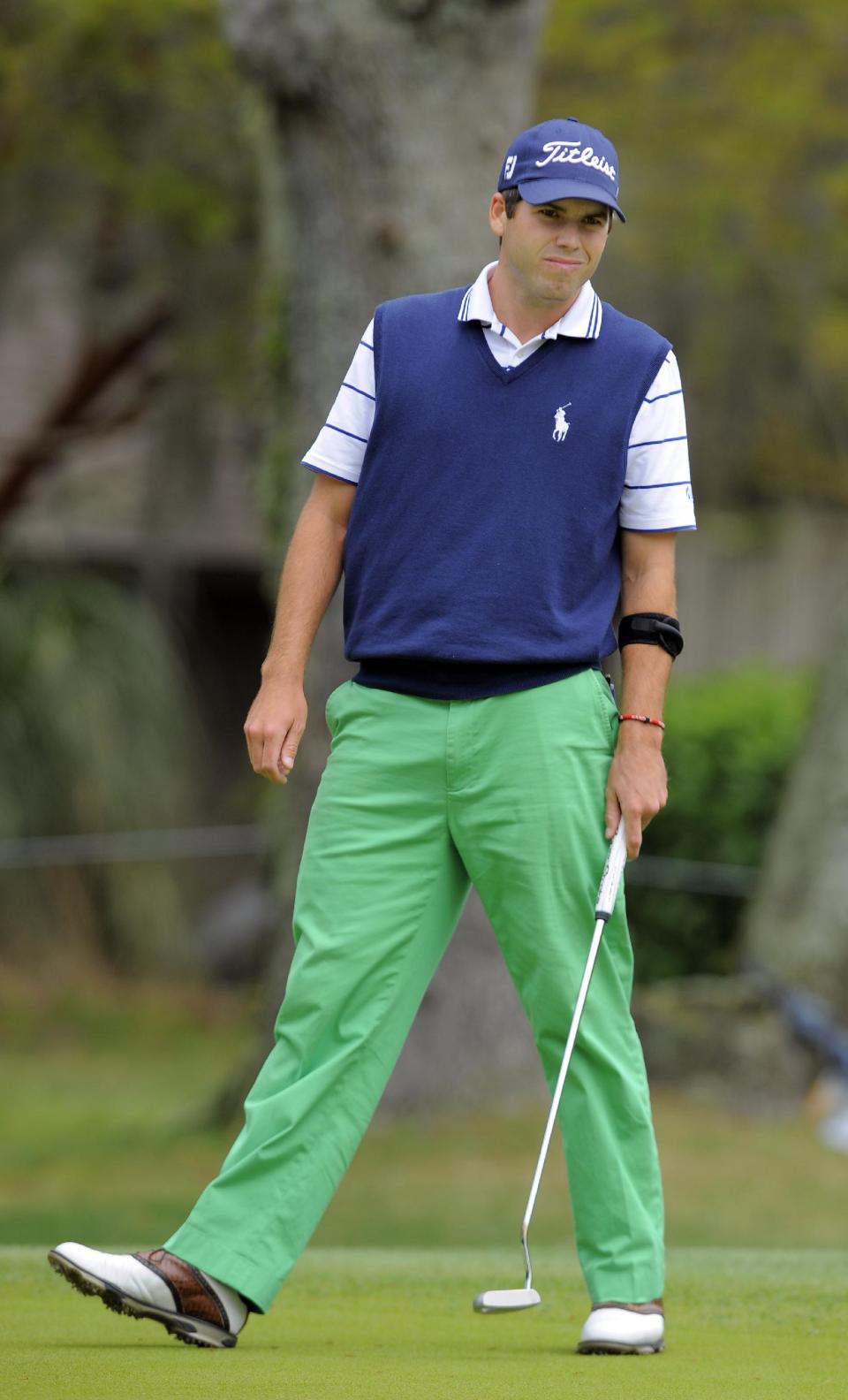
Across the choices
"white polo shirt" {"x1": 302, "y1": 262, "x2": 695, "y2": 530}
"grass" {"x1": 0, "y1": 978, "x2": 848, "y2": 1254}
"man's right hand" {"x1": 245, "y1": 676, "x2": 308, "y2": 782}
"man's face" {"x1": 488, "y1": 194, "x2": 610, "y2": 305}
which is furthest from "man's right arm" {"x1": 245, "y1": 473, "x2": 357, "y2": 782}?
"grass" {"x1": 0, "y1": 978, "x2": 848, "y2": 1254}

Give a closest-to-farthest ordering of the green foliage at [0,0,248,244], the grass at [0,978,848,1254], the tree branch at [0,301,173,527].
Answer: the grass at [0,978,848,1254]
the green foliage at [0,0,248,244]
the tree branch at [0,301,173,527]

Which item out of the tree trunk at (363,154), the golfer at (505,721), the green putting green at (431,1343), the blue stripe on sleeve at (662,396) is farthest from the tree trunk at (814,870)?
the blue stripe on sleeve at (662,396)

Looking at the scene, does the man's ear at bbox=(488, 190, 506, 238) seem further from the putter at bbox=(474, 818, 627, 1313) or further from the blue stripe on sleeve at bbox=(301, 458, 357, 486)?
the putter at bbox=(474, 818, 627, 1313)

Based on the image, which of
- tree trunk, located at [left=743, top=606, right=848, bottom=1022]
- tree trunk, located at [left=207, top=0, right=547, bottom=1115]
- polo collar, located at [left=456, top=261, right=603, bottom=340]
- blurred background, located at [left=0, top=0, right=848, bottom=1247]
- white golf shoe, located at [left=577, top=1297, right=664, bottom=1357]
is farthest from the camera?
tree trunk, located at [left=743, top=606, right=848, bottom=1022]

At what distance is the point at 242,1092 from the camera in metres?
9.69

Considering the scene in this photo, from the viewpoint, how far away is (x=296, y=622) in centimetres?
438

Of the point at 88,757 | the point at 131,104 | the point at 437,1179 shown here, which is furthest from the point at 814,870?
the point at 131,104

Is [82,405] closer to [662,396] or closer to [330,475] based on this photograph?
[330,475]

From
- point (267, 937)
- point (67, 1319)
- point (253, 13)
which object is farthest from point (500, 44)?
point (67, 1319)

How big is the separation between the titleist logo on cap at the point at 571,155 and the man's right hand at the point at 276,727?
3.66 feet

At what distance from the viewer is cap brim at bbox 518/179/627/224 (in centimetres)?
420

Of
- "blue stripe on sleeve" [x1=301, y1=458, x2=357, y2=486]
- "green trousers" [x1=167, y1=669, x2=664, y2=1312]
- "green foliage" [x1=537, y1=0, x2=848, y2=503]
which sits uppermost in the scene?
"green foliage" [x1=537, y1=0, x2=848, y2=503]

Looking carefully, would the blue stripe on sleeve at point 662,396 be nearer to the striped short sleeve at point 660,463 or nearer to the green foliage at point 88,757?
the striped short sleeve at point 660,463

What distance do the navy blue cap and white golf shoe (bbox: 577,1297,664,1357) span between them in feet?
6.89
